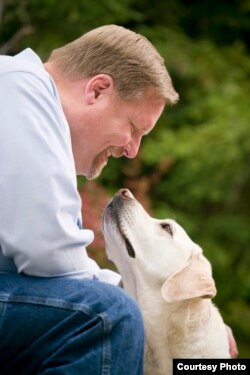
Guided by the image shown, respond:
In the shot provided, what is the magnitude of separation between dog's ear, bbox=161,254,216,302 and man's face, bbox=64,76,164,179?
1.75 feet

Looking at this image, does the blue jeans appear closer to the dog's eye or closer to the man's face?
the man's face

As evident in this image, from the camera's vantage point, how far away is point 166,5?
34.4 ft

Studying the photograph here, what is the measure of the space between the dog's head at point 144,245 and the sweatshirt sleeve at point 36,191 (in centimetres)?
75

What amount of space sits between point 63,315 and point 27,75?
0.88 meters

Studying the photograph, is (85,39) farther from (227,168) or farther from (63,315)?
(227,168)

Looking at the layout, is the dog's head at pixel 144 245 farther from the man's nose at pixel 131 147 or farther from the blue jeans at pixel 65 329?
the blue jeans at pixel 65 329

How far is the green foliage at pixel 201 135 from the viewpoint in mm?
9109

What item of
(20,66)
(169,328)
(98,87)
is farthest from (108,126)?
(169,328)

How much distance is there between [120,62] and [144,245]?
34.4 inches

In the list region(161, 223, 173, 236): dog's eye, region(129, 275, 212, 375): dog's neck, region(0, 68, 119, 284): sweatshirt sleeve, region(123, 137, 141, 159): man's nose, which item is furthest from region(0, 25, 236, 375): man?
region(161, 223, 173, 236): dog's eye

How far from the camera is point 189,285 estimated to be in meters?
3.73

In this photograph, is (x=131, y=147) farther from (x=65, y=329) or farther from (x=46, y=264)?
(x=65, y=329)

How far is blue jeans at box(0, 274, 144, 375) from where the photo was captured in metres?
3.11

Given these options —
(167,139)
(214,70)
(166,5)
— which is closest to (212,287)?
(167,139)
